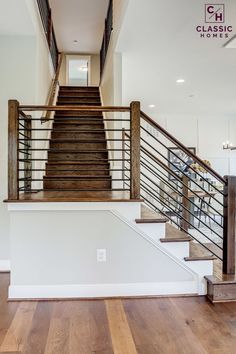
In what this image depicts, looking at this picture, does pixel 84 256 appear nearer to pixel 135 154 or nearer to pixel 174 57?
pixel 135 154

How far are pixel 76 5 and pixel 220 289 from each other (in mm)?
6615

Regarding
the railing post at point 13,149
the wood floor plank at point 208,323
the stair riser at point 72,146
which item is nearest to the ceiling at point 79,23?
the stair riser at point 72,146

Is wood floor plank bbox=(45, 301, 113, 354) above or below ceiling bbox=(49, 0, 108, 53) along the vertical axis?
below

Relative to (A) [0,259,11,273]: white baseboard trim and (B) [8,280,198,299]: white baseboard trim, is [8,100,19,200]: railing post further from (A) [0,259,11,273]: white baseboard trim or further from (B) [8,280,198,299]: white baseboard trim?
(A) [0,259,11,273]: white baseboard trim

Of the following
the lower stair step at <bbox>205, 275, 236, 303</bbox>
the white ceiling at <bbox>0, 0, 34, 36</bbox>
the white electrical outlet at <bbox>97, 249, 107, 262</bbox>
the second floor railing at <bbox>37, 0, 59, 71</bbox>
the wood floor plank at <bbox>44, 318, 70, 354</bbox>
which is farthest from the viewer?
the second floor railing at <bbox>37, 0, 59, 71</bbox>

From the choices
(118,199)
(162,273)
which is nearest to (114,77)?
(118,199)

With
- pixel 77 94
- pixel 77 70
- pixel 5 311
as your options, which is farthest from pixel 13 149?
pixel 77 70

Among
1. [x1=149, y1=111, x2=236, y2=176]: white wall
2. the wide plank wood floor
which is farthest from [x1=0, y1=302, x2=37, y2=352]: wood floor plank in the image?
[x1=149, y1=111, x2=236, y2=176]: white wall

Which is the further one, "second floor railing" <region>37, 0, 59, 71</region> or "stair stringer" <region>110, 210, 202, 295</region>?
"second floor railing" <region>37, 0, 59, 71</region>

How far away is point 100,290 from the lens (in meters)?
2.98

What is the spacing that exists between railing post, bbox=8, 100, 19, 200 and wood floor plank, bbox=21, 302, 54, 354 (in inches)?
40.3

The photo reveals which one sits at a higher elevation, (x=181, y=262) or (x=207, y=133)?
(x=207, y=133)

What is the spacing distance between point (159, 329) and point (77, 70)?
29.0 feet

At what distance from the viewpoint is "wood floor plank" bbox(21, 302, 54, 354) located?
2133mm
